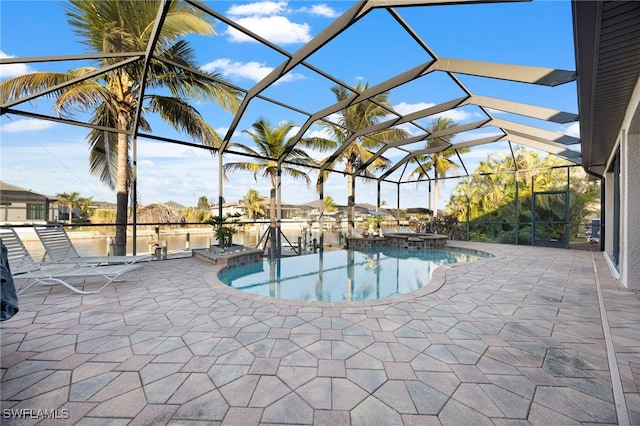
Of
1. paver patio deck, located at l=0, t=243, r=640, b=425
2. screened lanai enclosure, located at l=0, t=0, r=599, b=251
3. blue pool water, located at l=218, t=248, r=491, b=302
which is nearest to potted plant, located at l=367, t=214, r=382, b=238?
blue pool water, located at l=218, t=248, r=491, b=302

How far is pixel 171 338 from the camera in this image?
2.72m

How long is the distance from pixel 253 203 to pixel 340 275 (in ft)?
85.8

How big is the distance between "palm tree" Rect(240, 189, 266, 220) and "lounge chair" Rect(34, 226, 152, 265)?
2456 cm

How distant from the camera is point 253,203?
1248 inches

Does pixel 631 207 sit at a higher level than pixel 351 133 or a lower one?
lower

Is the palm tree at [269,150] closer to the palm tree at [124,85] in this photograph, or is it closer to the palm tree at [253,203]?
the palm tree at [124,85]

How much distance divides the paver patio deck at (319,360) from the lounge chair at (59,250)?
0.91m

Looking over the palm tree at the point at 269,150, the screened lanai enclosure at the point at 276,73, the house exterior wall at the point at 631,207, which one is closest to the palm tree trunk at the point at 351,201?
the screened lanai enclosure at the point at 276,73

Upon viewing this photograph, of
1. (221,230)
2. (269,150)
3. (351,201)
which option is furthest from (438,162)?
(221,230)

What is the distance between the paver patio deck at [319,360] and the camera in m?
1.75

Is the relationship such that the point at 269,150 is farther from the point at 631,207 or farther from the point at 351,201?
the point at 631,207

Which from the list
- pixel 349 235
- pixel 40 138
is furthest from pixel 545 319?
pixel 40 138

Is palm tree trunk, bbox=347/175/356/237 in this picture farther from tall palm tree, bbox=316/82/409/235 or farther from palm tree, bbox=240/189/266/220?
palm tree, bbox=240/189/266/220

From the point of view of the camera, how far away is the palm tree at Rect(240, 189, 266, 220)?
30859 millimetres
